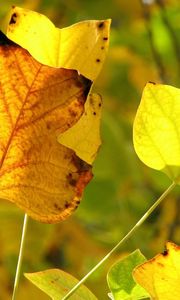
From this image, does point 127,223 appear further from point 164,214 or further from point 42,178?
point 42,178

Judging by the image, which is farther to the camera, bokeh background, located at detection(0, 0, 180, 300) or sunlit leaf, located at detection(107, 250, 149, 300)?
bokeh background, located at detection(0, 0, 180, 300)

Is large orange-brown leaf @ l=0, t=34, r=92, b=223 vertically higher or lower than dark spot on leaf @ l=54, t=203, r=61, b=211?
higher

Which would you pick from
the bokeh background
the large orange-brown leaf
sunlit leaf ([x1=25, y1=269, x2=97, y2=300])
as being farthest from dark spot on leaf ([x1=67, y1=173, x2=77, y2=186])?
the bokeh background

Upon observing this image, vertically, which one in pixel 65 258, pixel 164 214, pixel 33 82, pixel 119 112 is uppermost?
pixel 33 82

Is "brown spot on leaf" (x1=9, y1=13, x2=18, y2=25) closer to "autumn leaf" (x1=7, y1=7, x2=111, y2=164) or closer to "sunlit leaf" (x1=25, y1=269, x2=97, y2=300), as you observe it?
"autumn leaf" (x1=7, y1=7, x2=111, y2=164)

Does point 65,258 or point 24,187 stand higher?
point 24,187

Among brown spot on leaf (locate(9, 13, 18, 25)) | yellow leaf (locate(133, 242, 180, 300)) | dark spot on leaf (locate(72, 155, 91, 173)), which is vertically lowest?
yellow leaf (locate(133, 242, 180, 300))

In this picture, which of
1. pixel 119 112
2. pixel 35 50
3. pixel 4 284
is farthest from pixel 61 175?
pixel 119 112
